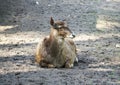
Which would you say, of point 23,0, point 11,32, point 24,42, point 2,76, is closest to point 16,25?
point 11,32

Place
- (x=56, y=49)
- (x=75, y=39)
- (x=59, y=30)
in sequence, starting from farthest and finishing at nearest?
(x=75, y=39) < (x=56, y=49) < (x=59, y=30)

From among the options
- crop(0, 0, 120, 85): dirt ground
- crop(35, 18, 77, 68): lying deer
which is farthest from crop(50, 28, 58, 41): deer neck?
crop(0, 0, 120, 85): dirt ground

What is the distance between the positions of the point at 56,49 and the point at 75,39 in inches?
118

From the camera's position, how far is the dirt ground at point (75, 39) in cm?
924

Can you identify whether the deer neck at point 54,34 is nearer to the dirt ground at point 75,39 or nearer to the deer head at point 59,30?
the deer head at point 59,30

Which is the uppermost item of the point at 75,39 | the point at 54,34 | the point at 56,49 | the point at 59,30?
the point at 59,30

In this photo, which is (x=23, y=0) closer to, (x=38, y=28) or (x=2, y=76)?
(x=38, y=28)

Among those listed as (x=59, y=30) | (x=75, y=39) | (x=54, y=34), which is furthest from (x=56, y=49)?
(x=75, y=39)

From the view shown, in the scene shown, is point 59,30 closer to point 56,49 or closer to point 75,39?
point 56,49

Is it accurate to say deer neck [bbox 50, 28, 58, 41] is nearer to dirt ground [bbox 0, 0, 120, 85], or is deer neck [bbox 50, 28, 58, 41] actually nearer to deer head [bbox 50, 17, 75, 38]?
deer head [bbox 50, 17, 75, 38]

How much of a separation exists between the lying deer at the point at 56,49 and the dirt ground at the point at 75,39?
0.24 m

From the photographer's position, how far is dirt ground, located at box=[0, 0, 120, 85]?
30.3 ft

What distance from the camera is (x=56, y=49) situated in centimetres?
1027

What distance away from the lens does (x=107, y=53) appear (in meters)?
11.5
